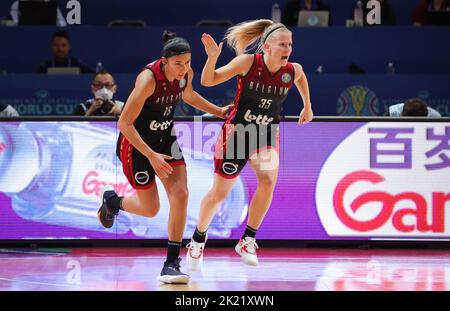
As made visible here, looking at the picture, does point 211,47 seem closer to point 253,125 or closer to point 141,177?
point 253,125

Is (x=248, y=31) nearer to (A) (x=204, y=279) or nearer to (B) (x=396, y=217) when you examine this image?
(A) (x=204, y=279)

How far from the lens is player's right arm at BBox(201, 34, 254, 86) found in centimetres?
698

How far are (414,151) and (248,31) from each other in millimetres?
2495

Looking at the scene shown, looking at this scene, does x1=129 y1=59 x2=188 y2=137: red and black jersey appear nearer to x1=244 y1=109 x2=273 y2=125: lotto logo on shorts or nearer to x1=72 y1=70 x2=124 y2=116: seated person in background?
x1=244 y1=109 x2=273 y2=125: lotto logo on shorts

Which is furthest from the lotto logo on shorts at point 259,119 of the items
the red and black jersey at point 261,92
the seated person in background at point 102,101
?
the seated person in background at point 102,101

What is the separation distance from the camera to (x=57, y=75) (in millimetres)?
10508

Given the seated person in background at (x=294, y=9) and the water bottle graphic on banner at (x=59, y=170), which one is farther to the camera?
the seated person in background at (x=294, y=9)

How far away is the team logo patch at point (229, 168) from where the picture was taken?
7387mm

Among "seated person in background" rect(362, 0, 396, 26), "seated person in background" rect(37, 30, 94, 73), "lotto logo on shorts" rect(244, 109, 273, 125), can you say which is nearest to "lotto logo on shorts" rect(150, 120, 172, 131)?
"lotto logo on shorts" rect(244, 109, 273, 125)

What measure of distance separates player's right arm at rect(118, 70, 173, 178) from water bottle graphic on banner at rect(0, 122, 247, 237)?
2.41 meters

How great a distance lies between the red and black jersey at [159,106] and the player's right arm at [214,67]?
8.2 inches

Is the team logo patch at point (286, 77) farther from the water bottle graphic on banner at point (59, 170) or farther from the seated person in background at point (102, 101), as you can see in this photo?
the seated person in background at point (102, 101)

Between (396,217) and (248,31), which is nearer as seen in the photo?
Answer: (248,31)
